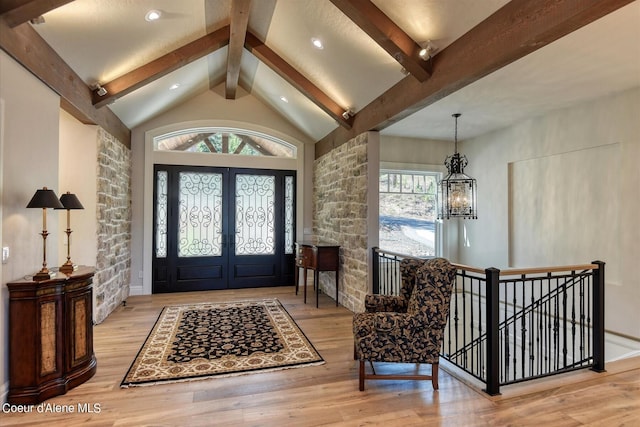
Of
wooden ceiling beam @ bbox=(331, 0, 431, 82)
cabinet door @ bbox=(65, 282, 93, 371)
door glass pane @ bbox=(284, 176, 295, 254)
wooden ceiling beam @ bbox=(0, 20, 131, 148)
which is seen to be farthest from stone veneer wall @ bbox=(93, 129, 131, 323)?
wooden ceiling beam @ bbox=(331, 0, 431, 82)

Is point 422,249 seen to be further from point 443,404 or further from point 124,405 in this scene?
point 124,405

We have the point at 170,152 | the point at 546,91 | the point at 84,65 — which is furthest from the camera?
the point at 170,152

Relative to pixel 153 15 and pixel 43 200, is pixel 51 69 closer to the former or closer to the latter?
pixel 153 15

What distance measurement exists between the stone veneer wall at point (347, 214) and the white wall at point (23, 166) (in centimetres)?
355

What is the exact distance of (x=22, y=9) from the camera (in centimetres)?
246

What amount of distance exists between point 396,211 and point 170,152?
14.7 ft

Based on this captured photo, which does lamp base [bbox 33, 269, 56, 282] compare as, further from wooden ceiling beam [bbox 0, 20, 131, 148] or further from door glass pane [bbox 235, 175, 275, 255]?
door glass pane [bbox 235, 175, 275, 255]

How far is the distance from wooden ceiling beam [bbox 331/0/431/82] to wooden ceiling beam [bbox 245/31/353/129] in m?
1.83

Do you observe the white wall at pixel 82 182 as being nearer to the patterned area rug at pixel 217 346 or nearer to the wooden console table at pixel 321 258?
the patterned area rug at pixel 217 346

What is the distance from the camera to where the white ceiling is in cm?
293

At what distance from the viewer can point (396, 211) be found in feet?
22.2

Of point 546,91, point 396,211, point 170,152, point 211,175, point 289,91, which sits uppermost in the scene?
point 289,91

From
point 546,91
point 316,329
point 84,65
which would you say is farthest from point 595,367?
point 84,65

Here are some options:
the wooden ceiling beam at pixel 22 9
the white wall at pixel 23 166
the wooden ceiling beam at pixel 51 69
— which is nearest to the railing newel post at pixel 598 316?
the white wall at pixel 23 166
